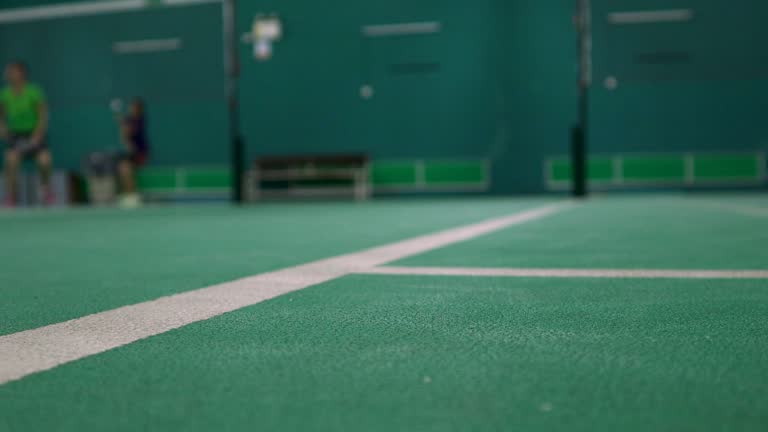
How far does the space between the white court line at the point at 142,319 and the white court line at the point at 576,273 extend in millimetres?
164

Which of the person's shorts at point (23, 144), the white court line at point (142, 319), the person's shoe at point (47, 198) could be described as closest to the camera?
the white court line at point (142, 319)

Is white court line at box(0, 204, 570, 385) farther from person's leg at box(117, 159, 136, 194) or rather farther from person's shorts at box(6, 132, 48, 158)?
person's leg at box(117, 159, 136, 194)

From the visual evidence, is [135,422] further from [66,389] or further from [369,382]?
[369,382]

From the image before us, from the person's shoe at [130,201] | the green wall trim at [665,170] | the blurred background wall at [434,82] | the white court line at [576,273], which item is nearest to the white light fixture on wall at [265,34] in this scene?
the blurred background wall at [434,82]

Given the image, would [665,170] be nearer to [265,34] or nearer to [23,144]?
[265,34]

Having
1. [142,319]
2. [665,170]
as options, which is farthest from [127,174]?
[142,319]

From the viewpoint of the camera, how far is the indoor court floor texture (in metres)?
0.82

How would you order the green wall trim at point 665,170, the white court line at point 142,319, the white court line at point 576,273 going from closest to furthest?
the white court line at point 142,319, the white court line at point 576,273, the green wall trim at point 665,170

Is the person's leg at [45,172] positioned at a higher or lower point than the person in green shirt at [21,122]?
lower

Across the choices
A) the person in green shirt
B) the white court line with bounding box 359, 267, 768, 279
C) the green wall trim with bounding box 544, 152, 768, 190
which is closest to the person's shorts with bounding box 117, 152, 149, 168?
the person in green shirt

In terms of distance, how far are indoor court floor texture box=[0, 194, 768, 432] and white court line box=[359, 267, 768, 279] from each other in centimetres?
1

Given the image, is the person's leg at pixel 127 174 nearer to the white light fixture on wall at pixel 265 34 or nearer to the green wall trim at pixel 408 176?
the green wall trim at pixel 408 176

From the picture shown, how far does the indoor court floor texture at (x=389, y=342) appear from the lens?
823 millimetres

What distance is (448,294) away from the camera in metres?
1.72
